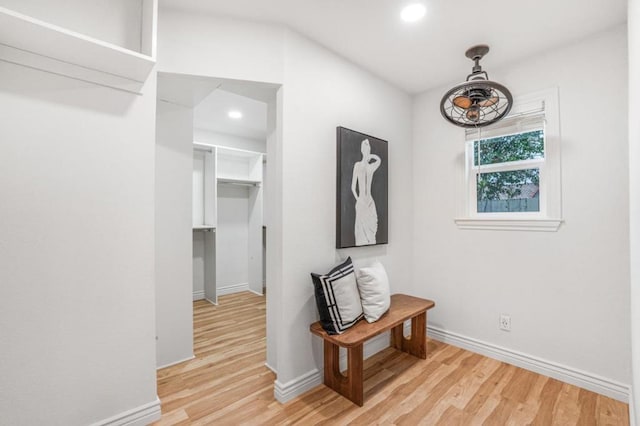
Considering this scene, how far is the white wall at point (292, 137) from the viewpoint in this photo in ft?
6.06

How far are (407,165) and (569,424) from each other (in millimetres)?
2293

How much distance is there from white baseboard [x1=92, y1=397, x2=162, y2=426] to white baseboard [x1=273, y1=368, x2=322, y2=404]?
0.72m

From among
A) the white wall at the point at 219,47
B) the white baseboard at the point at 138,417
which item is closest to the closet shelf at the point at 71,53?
the white wall at the point at 219,47

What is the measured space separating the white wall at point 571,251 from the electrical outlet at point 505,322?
1.6 inches

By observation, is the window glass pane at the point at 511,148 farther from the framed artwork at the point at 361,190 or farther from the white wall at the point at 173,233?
the white wall at the point at 173,233

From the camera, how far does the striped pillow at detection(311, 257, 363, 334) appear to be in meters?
1.95

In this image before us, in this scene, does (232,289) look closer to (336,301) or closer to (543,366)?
(336,301)

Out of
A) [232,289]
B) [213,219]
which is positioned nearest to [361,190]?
[213,219]

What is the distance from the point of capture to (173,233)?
2.43 m

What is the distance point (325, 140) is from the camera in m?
2.24

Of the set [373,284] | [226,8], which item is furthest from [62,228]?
[373,284]

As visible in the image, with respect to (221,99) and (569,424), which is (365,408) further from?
(221,99)

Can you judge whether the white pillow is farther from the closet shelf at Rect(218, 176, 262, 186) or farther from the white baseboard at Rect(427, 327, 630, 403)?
the closet shelf at Rect(218, 176, 262, 186)

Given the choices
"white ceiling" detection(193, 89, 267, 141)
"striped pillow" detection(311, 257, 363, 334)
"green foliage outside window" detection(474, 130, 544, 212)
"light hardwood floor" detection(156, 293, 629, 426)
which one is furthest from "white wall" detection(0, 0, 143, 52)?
"green foliage outside window" detection(474, 130, 544, 212)
